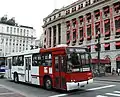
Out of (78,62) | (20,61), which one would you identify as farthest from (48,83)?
(20,61)

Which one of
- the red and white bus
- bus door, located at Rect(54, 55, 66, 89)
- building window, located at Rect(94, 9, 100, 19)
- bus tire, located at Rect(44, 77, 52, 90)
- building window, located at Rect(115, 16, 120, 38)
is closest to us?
the red and white bus

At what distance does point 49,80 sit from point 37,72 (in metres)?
1.55

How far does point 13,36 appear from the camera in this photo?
104 metres

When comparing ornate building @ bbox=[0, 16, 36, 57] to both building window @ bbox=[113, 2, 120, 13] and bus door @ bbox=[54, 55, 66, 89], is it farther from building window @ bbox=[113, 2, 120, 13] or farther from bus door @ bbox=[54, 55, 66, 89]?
bus door @ bbox=[54, 55, 66, 89]

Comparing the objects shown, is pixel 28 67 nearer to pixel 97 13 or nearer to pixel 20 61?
pixel 20 61

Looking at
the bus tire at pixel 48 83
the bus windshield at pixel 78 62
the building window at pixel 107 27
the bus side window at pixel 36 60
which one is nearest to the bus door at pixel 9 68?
the bus side window at pixel 36 60

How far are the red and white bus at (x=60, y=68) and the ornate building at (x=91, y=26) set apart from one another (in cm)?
2794

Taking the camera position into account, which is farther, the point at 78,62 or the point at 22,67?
the point at 22,67

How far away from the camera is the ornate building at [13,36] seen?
99.6 m

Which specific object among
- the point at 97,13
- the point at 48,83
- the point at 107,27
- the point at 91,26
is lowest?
the point at 48,83

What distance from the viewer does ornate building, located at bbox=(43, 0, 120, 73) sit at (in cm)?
4184

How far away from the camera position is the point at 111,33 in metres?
42.7

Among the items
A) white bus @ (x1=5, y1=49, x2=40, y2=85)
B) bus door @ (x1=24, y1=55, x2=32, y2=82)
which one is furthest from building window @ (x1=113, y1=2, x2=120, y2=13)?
bus door @ (x1=24, y1=55, x2=32, y2=82)

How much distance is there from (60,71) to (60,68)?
19 centimetres
